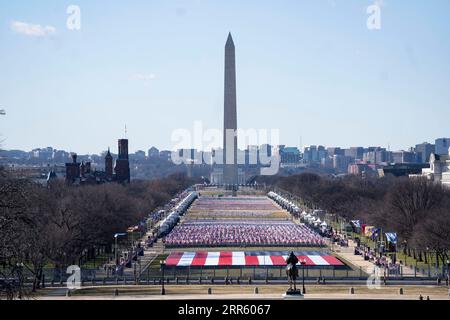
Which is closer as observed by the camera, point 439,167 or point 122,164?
point 439,167

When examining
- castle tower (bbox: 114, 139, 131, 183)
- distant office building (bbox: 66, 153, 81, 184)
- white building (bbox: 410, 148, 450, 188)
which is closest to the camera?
distant office building (bbox: 66, 153, 81, 184)

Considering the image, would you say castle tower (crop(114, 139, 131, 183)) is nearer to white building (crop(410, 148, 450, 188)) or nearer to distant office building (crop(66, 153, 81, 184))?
distant office building (crop(66, 153, 81, 184))

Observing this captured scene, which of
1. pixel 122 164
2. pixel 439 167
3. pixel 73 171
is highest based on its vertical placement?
pixel 122 164

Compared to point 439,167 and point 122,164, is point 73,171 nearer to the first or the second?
point 122,164

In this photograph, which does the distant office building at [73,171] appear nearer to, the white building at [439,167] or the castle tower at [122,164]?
the castle tower at [122,164]

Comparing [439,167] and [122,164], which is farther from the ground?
[122,164]

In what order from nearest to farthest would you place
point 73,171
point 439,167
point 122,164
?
1. point 73,171
2. point 439,167
3. point 122,164

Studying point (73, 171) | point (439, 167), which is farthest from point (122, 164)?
point (439, 167)

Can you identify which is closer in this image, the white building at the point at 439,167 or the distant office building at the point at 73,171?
the distant office building at the point at 73,171

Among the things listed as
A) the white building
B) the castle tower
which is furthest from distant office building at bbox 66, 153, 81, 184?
the white building

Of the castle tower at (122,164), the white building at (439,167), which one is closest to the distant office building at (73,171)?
the castle tower at (122,164)
